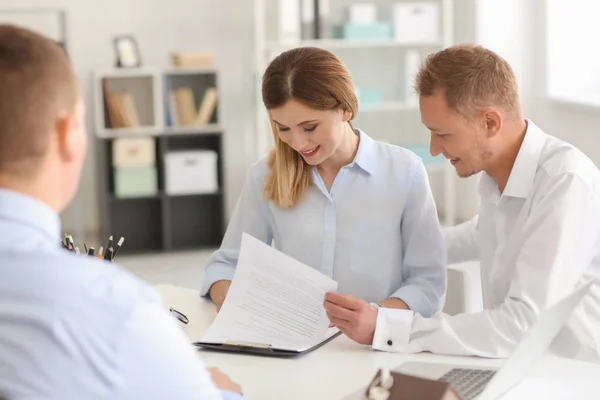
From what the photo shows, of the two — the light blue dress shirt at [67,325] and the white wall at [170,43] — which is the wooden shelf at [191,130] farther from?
the light blue dress shirt at [67,325]

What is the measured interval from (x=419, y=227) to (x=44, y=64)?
1359 millimetres

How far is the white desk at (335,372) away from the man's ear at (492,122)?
1.71 feet

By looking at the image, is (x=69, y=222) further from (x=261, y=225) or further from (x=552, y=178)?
(x=552, y=178)

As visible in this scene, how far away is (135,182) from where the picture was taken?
621cm

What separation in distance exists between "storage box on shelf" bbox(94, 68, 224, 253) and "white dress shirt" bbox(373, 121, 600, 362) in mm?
4382

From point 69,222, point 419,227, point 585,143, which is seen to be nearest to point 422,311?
point 419,227

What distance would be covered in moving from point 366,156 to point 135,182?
405 cm

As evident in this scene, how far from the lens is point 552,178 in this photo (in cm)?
193

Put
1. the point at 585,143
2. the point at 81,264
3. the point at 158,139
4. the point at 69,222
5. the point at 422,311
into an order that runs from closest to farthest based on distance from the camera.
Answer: the point at 81,264
the point at 422,311
the point at 585,143
the point at 158,139
the point at 69,222

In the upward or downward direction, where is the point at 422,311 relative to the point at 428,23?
downward

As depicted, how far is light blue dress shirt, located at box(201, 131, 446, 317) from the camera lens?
232cm

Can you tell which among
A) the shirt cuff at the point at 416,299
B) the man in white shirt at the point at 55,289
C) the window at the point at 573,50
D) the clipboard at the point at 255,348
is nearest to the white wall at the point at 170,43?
the window at the point at 573,50

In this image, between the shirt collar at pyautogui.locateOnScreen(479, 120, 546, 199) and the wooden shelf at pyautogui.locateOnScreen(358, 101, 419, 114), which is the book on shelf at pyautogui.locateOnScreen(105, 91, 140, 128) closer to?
the wooden shelf at pyautogui.locateOnScreen(358, 101, 419, 114)

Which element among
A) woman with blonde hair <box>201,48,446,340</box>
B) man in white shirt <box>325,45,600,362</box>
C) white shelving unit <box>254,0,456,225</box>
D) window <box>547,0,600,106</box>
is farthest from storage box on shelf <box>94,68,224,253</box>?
man in white shirt <box>325,45,600,362</box>
